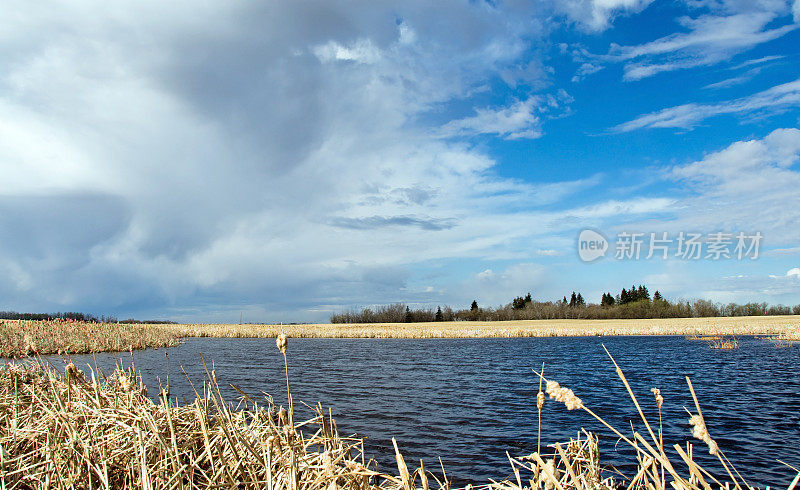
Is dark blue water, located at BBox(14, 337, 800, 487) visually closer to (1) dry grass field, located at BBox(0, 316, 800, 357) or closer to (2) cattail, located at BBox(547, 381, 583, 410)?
(1) dry grass field, located at BBox(0, 316, 800, 357)

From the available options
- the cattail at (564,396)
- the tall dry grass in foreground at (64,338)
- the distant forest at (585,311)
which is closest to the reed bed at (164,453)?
the cattail at (564,396)

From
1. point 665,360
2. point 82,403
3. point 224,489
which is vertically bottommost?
point 665,360

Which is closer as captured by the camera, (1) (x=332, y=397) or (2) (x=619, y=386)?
(1) (x=332, y=397)

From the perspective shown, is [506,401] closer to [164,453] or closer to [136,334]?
[164,453]

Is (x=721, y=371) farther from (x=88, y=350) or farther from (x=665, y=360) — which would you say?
(x=88, y=350)

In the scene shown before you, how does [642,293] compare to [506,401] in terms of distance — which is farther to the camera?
[642,293]

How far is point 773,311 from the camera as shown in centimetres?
11862

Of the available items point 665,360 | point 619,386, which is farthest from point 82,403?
point 665,360

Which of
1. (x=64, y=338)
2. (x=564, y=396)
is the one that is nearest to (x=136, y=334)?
(x=64, y=338)

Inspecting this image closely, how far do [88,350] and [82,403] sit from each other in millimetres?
28727

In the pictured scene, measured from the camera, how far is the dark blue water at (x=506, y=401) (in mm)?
10617

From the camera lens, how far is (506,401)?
16438 millimetres

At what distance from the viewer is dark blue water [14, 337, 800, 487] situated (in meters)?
10.6

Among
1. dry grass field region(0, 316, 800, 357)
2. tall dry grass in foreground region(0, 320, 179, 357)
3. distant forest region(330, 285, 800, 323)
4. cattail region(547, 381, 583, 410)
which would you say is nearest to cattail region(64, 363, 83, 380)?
dry grass field region(0, 316, 800, 357)
